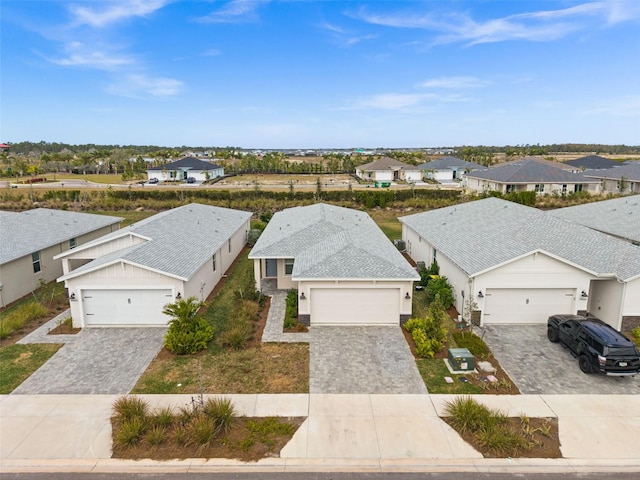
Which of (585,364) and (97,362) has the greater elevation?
(585,364)

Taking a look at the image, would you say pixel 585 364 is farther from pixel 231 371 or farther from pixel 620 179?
pixel 620 179

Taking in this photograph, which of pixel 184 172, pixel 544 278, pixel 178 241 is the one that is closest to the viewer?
pixel 544 278

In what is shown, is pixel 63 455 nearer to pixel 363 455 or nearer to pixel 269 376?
pixel 269 376

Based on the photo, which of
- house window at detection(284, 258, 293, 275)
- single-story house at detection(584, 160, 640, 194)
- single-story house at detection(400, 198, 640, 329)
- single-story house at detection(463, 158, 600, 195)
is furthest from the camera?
single-story house at detection(463, 158, 600, 195)

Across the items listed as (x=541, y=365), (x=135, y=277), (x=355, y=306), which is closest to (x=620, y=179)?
(x=541, y=365)

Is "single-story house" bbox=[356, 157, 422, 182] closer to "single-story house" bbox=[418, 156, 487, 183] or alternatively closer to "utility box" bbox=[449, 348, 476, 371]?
"single-story house" bbox=[418, 156, 487, 183]

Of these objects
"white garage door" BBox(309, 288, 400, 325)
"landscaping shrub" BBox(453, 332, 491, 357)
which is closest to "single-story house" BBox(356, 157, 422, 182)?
"white garage door" BBox(309, 288, 400, 325)

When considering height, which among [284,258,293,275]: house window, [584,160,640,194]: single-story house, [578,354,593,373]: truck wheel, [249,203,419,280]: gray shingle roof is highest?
[584,160,640,194]: single-story house
